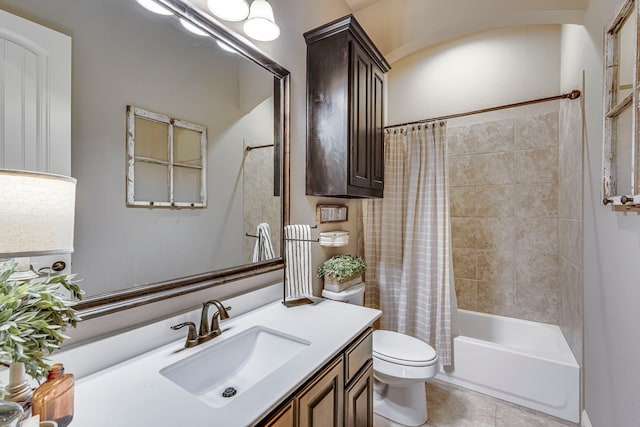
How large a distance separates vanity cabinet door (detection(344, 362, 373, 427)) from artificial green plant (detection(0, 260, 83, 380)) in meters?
1.00

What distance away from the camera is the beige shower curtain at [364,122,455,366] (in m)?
2.14

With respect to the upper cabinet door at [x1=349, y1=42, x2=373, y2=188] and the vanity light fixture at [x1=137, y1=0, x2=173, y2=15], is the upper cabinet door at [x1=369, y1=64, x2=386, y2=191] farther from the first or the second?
the vanity light fixture at [x1=137, y1=0, x2=173, y2=15]

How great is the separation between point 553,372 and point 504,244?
3.43ft

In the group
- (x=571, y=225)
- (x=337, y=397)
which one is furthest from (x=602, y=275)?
(x=337, y=397)

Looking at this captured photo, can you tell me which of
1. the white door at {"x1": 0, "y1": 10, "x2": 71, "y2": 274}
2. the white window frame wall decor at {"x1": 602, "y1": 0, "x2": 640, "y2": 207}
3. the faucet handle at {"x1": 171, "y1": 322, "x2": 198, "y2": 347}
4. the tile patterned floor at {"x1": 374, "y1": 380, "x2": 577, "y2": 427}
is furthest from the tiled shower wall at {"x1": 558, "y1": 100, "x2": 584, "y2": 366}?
the white door at {"x1": 0, "y1": 10, "x2": 71, "y2": 274}

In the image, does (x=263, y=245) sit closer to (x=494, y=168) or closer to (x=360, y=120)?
(x=360, y=120)

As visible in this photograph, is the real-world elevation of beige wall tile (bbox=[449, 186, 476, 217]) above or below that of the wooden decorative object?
above

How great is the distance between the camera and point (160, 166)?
1.06 m

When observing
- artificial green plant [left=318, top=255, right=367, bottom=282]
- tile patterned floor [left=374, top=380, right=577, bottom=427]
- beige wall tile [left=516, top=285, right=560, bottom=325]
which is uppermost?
artificial green plant [left=318, top=255, right=367, bottom=282]

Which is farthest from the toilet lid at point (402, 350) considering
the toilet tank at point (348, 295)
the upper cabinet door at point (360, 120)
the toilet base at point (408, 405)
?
the upper cabinet door at point (360, 120)

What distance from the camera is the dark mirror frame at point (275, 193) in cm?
91

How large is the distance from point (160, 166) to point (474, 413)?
242cm

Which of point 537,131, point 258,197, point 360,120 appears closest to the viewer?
point 258,197

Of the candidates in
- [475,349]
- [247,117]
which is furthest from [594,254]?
[247,117]
